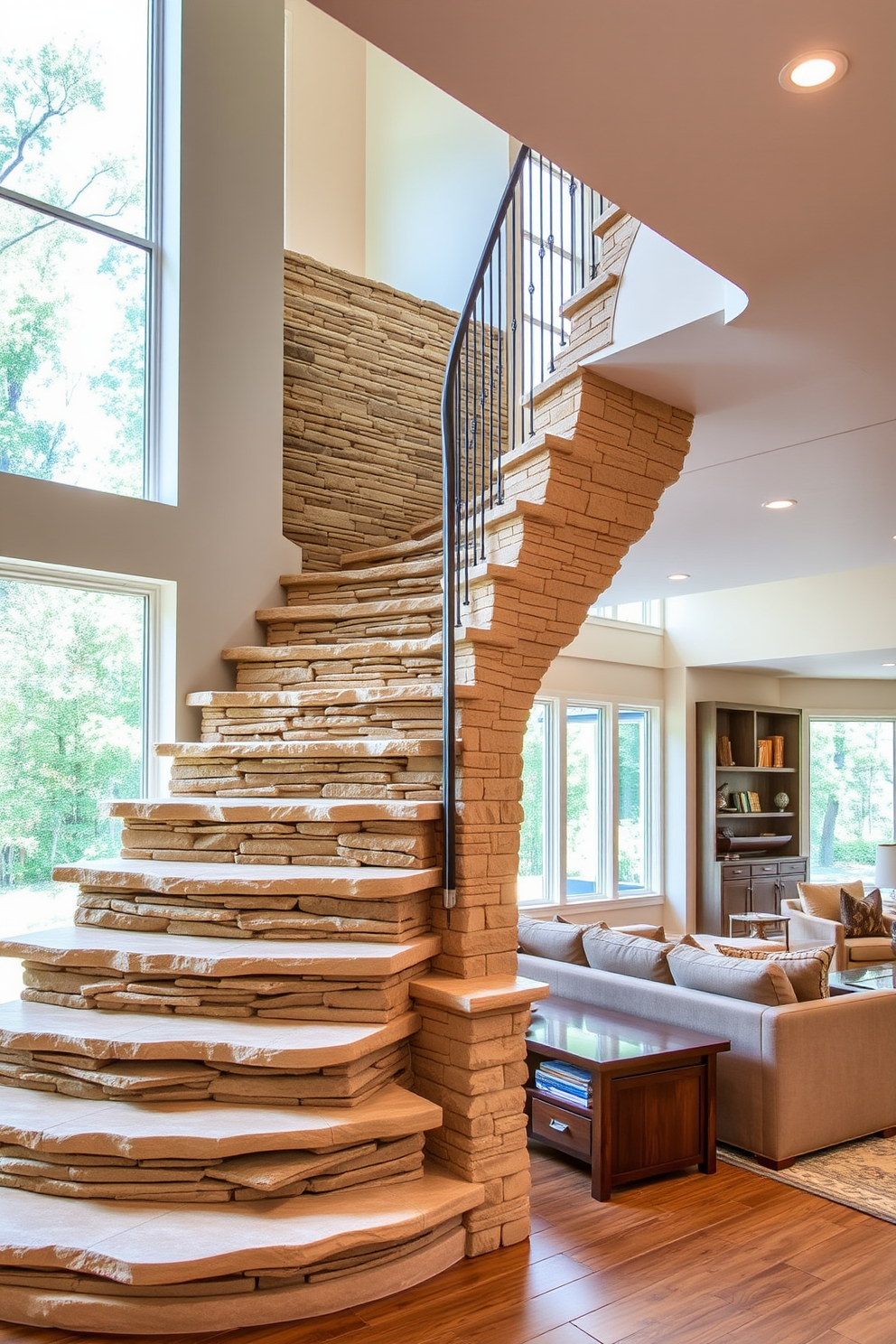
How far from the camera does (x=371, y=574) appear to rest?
16.2 feet

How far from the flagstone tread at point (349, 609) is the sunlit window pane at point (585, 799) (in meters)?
4.95

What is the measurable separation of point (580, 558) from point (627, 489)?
0.37 metres

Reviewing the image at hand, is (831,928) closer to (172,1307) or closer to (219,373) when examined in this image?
(219,373)

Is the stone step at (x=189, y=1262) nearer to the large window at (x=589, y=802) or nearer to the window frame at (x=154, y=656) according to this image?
the window frame at (x=154, y=656)

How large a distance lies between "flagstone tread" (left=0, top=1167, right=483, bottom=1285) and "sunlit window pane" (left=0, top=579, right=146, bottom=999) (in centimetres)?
157

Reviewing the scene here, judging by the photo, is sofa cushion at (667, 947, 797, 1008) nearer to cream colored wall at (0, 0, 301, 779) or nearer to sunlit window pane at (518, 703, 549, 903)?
cream colored wall at (0, 0, 301, 779)

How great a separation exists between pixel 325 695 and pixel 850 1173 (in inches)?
115

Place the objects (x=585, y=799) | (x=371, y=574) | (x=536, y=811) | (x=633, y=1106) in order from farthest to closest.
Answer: (x=585, y=799), (x=536, y=811), (x=371, y=574), (x=633, y=1106)

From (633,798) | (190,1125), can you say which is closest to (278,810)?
(190,1125)

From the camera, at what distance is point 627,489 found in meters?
4.18

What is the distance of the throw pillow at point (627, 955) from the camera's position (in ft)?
15.5

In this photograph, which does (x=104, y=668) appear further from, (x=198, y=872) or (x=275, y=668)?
(x=198, y=872)

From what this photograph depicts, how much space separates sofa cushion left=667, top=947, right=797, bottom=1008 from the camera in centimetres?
427

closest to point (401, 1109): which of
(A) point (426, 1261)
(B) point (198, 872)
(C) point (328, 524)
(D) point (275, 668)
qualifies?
(A) point (426, 1261)
